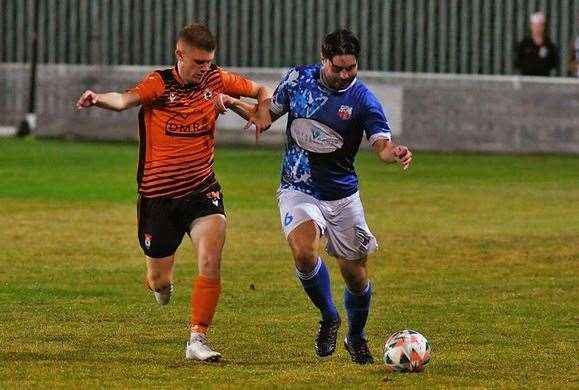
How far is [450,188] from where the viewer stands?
74.4 ft

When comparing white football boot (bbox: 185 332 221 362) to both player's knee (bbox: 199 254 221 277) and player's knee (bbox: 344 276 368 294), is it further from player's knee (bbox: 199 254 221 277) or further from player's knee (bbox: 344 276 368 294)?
player's knee (bbox: 344 276 368 294)

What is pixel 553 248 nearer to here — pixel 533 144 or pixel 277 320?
pixel 277 320

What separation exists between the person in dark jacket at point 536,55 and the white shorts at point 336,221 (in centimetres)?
1991

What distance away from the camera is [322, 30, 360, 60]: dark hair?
9.60 metres

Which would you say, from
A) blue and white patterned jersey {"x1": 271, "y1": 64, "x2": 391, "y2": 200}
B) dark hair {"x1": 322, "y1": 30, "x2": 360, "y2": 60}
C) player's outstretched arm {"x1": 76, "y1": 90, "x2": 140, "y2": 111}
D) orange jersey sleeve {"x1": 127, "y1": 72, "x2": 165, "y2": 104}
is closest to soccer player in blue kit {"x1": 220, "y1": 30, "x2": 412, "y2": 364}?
blue and white patterned jersey {"x1": 271, "y1": 64, "x2": 391, "y2": 200}

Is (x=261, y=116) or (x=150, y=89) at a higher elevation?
(x=150, y=89)

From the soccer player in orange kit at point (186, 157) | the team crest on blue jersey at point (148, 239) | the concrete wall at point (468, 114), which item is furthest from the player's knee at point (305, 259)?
the concrete wall at point (468, 114)

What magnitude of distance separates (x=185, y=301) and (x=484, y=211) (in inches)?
307

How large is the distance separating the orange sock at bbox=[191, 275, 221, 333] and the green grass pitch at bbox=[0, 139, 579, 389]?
271mm

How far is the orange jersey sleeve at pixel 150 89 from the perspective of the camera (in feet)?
32.9

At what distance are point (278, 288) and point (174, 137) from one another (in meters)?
3.41

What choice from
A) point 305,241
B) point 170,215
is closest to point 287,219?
point 305,241

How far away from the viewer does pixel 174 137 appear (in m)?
A: 10.2

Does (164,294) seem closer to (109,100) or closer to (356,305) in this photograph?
(356,305)
